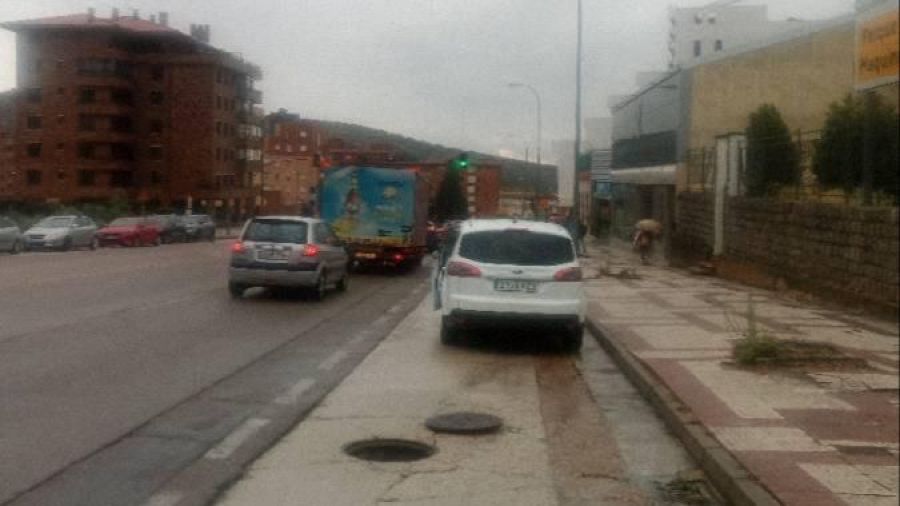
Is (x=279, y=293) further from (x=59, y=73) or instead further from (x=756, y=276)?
(x=59, y=73)

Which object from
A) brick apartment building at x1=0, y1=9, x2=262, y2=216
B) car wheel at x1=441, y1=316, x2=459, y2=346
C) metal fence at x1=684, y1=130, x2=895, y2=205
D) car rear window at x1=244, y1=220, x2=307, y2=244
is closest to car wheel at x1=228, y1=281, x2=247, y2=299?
car rear window at x1=244, y1=220, x2=307, y2=244

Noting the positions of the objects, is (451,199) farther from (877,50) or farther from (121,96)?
(877,50)

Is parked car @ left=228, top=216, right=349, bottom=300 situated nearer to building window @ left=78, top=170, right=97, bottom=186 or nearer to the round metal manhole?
the round metal manhole

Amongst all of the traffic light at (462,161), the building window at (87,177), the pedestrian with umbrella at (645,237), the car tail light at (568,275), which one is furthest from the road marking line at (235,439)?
the building window at (87,177)

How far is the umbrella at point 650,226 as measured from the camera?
119ft

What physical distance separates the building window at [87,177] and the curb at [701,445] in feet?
255

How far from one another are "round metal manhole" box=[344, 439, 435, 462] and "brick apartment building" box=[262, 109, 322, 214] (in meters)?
69.1

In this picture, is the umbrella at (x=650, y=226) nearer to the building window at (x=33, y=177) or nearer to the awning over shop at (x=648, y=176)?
the awning over shop at (x=648, y=176)

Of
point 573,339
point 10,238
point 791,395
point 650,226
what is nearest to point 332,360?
point 573,339

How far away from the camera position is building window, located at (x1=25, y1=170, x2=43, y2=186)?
277 feet

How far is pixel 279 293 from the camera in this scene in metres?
24.0

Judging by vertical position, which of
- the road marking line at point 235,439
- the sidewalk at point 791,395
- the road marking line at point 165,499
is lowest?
the road marking line at point 235,439

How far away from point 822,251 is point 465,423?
3.63 meters

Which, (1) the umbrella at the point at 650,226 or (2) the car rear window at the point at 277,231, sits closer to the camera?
(2) the car rear window at the point at 277,231
